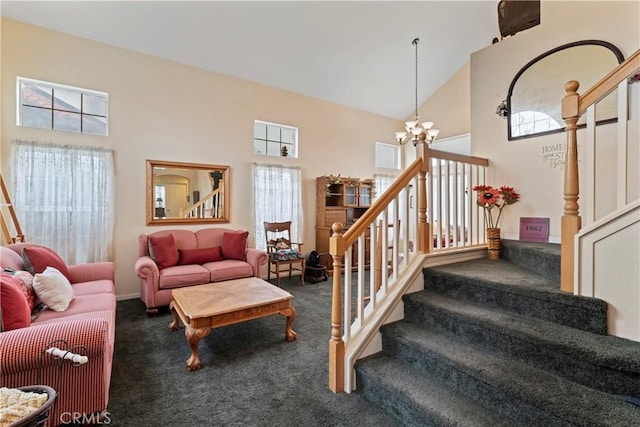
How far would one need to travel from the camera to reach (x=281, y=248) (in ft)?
16.1

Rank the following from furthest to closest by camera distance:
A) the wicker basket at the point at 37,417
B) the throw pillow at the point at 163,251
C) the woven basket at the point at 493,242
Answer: the throw pillow at the point at 163,251, the woven basket at the point at 493,242, the wicker basket at the point at 37,417

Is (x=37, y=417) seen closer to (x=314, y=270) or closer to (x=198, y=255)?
(x=198, y=255)

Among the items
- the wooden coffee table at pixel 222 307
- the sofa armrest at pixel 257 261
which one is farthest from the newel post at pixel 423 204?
the sofa armrest at pixel 257 261

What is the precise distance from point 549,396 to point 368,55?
5141 millimetres

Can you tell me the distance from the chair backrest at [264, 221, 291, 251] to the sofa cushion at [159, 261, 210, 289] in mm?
1334

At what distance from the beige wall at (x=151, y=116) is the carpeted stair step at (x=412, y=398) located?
12.0ft

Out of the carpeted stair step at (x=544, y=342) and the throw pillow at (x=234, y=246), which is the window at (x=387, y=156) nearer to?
the throw pillow at (x=234, y=246)

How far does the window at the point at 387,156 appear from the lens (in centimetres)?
685

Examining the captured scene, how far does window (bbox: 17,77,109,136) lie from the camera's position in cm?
351

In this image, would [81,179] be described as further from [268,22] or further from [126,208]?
[268,22]

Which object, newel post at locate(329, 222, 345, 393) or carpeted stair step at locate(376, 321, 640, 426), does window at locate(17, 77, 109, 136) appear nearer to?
newel post at locate(329, 222, 345, 393)

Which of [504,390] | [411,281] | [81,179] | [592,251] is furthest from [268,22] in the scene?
[504,390]

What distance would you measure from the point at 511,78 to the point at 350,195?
336 centimetres

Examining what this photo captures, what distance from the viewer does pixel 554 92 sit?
→ 266cm
